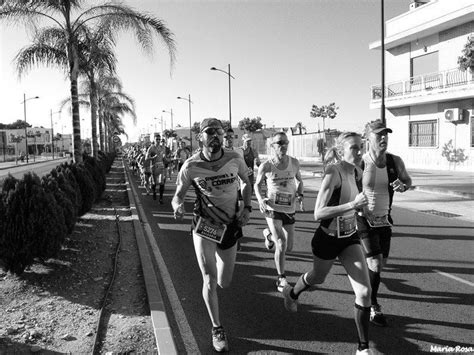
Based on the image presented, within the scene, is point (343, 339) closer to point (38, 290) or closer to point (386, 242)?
point (386, 242)

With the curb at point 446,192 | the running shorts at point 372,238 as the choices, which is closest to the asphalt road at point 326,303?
the running shorts at point 372,238

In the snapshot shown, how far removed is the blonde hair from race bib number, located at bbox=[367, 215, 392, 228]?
786 millimetres

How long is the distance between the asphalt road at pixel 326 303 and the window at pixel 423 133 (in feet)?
60.3

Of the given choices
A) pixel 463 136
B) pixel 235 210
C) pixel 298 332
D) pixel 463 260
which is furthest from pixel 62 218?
pixel 463 136

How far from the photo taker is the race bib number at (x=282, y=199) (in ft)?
17.4

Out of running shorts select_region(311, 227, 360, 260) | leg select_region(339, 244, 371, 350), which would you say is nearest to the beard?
running shorts select_region(311, 227, 360, 260)

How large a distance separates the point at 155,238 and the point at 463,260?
5433mm

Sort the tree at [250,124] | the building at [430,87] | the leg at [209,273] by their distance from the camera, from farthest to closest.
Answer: the tree at [250,124] → the building at [430,87] → the leg at [209,273]

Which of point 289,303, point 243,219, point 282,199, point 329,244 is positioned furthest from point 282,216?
point 329,244

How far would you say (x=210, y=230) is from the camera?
3.78 meters

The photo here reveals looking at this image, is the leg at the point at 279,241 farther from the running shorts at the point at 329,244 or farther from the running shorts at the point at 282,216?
the running shorts at the point at 329,244

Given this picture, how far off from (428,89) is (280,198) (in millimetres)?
22216

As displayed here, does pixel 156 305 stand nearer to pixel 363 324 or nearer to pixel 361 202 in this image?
pixel 363 324

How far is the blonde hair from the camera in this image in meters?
3.87
